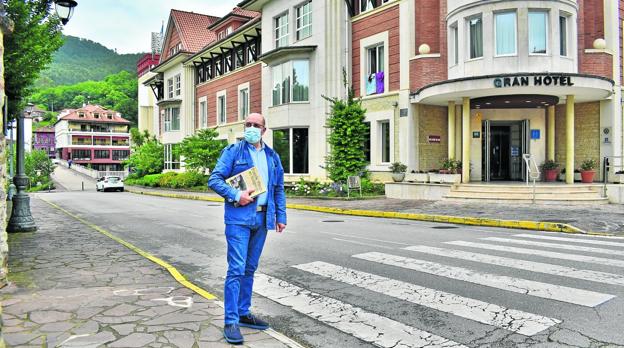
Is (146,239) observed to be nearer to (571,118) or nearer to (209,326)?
(209,326)

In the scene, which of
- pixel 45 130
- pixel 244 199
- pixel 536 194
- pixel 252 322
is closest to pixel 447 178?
pixel 536 194

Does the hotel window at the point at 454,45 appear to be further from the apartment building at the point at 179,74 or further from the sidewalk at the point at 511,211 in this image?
the apartment building at the point at 179,74

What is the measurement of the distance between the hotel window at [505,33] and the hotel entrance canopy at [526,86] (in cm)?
165

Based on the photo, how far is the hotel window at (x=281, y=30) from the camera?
28.9m

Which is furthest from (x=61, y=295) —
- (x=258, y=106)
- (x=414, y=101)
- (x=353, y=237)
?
(x=258, y=106)

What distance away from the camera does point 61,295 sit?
5.57 meters

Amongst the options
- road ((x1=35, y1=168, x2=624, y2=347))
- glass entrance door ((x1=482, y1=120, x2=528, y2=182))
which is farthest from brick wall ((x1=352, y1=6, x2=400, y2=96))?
road ((x1=35, y1=168, x2=624, y2=347))

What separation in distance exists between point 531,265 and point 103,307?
227 inches

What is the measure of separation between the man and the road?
630 millimetres

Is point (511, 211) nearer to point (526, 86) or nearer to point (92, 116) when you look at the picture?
point (526, 86)

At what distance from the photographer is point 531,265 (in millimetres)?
7039

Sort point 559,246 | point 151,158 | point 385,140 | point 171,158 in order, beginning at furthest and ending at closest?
point 151,158 < point 171,158 < point 385,140 < point 559,246

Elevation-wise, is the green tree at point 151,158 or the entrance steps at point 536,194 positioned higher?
the green tree at point 151,158

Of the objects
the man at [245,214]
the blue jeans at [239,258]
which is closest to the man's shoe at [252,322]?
the man at [245,214]
